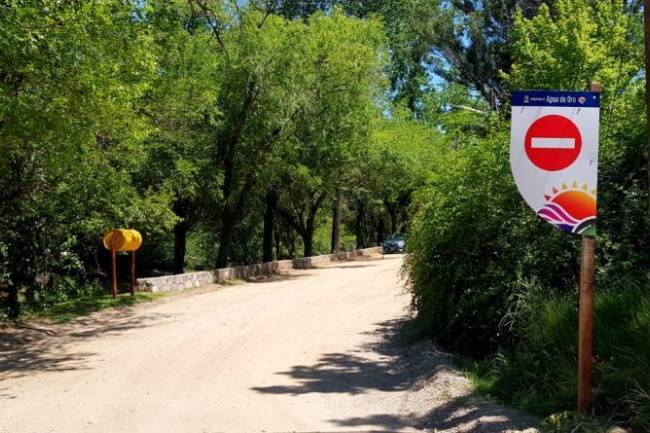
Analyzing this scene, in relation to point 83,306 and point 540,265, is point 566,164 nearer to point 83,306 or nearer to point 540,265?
point 540,265

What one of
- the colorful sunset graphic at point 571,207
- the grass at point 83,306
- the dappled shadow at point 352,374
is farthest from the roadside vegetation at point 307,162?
the colorful sunset graphic at point 571,207

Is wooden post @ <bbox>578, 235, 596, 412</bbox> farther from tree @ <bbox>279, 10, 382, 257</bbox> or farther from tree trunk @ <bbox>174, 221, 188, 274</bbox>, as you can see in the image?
tree trunk @ <bbox>174, 221, 188, 274</bbox>

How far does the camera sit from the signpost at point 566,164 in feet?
17.0

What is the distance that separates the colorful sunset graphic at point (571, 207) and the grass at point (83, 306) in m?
11.5

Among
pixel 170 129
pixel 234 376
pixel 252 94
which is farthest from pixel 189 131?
pixel 234 376

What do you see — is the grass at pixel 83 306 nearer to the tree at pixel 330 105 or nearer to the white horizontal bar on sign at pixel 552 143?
the tree at pixel 330 105

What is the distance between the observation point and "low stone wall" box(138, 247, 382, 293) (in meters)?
18.3

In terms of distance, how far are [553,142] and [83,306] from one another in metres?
13.0

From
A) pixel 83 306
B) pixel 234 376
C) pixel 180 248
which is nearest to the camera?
pixel 234 376

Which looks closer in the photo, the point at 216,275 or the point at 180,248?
the point at 216,275

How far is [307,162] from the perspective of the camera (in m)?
27.6

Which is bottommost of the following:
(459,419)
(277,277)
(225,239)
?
(277,277)

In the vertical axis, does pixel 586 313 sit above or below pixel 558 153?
below

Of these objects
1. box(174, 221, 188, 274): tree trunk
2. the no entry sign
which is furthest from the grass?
the no entry sign
